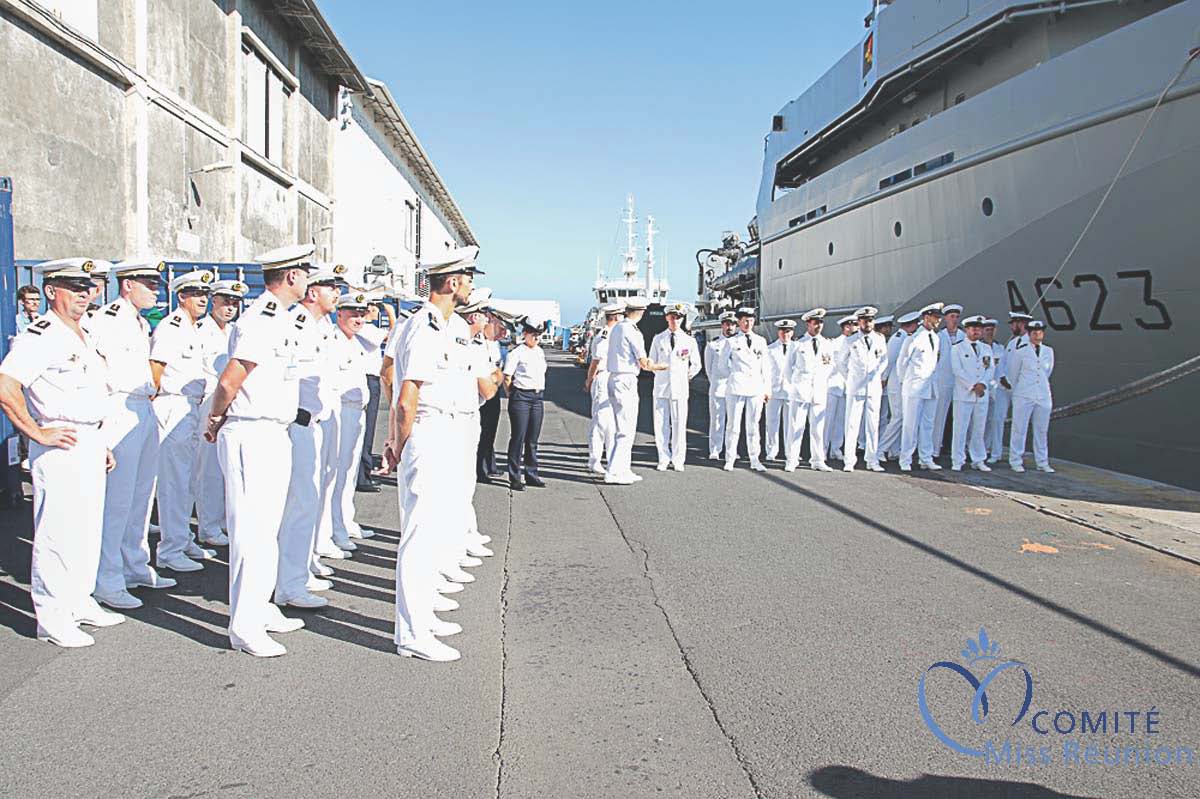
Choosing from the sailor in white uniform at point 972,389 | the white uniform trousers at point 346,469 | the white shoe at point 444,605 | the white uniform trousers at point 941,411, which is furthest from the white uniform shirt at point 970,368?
the white shoe at point 444,605

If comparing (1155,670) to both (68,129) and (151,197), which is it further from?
(151,197)

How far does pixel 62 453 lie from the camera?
4.22 m

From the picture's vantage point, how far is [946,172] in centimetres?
1382

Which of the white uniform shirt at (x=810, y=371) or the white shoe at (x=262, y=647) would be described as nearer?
the white shoe at (x=262, y=647)

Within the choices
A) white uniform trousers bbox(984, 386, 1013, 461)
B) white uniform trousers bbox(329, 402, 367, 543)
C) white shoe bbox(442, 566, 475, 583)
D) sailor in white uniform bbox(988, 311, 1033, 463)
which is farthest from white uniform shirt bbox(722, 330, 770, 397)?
white shoe bbox(442, 566, 475, 583)

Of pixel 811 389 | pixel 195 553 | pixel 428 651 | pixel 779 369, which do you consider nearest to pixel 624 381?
pixel 811 389

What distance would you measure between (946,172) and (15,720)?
1357 centimetres

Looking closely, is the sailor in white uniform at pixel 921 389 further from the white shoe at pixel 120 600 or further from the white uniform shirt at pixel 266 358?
the white shoe at pixel 120 600

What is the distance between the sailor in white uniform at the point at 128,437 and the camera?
15.9ft

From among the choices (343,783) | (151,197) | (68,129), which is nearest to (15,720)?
(343,783)

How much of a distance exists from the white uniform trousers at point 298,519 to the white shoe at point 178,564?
105 cm

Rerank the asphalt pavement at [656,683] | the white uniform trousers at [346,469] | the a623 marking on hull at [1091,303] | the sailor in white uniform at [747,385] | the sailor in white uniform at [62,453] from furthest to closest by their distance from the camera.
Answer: the sailor in white uniform at [747,385]
the a623 marking on hull at [1091,303]
the white uniform trousers at [346,469]
the sailor in white uniform at [62,453]
the asphalt pavement at [656,683]

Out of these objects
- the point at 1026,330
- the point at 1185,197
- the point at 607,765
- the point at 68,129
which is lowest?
the point at 607,765

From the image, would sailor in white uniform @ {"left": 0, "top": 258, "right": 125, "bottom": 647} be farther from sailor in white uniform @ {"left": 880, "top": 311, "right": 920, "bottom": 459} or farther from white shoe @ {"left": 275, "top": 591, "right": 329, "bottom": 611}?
sailor in white uniform @ {"left": 880, "top": 311, "right": 920, "bottom": 459}
